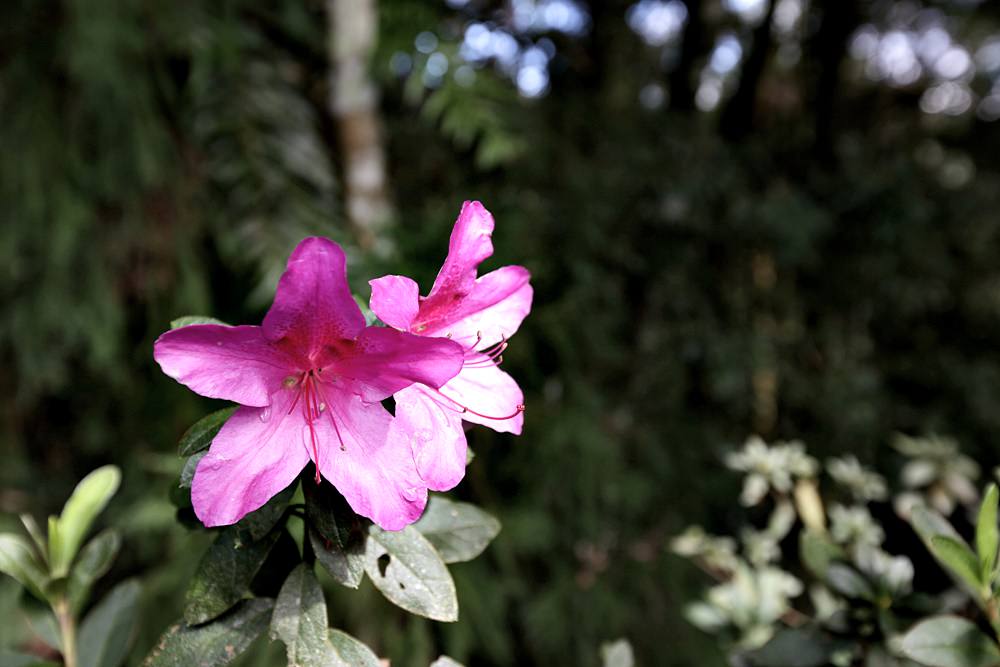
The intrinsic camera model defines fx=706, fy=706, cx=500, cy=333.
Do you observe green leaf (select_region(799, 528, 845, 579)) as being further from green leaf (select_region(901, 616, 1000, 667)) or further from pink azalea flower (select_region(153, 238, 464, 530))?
pink azalea flower (select_region(153, 238, 464, 530))

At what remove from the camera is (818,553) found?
0.60 m

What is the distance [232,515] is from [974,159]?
2.81m

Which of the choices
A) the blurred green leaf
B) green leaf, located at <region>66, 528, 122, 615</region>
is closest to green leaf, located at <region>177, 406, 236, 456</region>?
the blurred green leaf

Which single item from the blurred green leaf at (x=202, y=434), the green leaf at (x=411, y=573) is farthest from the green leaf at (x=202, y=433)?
the green leaf at (x=411, y=573)

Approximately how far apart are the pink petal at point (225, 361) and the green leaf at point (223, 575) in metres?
0.08

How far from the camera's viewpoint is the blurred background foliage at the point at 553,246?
131cm

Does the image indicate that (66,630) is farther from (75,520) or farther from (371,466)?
(371,466)

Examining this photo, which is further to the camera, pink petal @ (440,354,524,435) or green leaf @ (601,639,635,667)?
green leaf @ (601,639,635,667)

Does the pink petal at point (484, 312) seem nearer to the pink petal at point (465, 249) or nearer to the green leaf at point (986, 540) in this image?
the pink petal at point (465, 249)

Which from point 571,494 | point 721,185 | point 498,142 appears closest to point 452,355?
point 498,142

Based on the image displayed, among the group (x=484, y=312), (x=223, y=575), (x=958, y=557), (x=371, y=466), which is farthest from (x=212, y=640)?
(x=958, y=557)

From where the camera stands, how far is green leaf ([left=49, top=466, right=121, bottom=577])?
51cm

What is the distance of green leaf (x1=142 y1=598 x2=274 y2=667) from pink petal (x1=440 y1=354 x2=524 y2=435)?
0.17m

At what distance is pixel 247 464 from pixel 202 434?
4 cm
